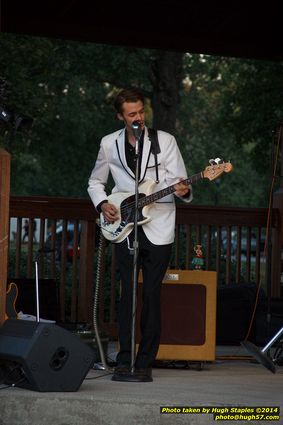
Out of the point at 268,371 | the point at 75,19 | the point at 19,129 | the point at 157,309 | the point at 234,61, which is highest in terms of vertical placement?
the point at 234,61

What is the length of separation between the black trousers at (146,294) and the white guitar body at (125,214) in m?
0.08

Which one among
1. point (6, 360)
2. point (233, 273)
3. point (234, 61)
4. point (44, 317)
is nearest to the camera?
point (6, 360)

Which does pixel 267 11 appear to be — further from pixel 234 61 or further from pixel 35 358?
pixel 234 61

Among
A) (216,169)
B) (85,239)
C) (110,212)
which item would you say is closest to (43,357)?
(110,212)

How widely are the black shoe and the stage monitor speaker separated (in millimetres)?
904

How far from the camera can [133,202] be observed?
6.58 metres

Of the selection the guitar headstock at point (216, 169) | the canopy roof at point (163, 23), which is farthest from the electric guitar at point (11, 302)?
the canopy roof at point (163, 23)

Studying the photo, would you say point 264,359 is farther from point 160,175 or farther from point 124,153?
point 124,153

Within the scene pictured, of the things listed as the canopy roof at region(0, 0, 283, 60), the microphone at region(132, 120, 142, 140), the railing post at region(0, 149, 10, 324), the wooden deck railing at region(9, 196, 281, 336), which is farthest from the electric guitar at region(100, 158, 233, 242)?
Result: the canopy roof at region(0, 0, 283, 60)

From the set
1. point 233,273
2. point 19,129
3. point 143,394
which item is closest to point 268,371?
point 143,394

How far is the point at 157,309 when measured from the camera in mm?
6699

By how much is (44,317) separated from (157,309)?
82.6 inches

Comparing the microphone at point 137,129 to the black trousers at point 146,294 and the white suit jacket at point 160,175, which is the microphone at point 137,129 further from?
the black trousers at point 146,294

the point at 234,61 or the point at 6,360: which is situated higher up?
the point at 234,61
